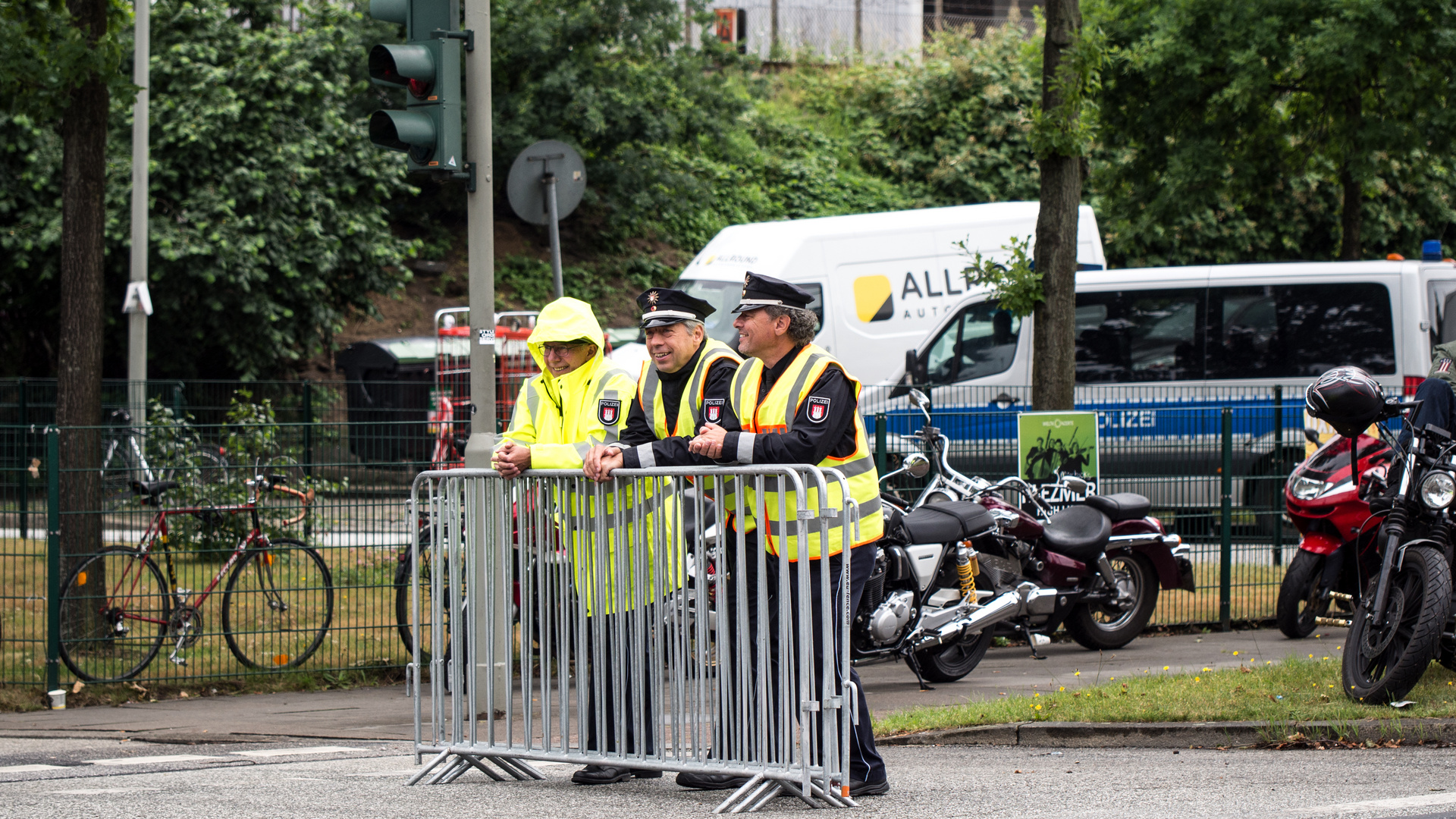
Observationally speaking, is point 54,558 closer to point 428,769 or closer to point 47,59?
point 47,59

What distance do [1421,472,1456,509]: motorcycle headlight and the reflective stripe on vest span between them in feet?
10.5

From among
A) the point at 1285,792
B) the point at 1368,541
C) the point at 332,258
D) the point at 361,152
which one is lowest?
the point at 1285,792

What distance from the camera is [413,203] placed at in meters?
27.4

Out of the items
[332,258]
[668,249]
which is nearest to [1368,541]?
[332,258]

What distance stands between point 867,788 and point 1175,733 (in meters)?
1.87

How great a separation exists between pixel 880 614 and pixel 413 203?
2093 centimetres

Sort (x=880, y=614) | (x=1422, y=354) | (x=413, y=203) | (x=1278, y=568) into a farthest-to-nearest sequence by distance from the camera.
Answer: (x=413, y=203)
(x=1422, y=354)
(x=1278, y=568)
(x=880, y=614)

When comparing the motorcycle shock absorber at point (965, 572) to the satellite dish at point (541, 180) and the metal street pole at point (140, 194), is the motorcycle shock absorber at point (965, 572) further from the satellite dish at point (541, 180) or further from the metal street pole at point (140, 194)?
the metal street pole at point (140, 194)

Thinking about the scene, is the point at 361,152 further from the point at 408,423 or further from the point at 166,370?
the point at 408,423

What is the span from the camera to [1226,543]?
10430mm

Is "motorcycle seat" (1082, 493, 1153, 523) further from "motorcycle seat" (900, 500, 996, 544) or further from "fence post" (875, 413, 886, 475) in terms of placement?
"fence post" (875, 413, 886, 475)

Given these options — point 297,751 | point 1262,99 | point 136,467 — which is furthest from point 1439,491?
point 1262,99

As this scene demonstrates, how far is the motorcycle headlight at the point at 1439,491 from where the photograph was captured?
690 cm

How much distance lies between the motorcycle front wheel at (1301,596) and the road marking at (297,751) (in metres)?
5.51
